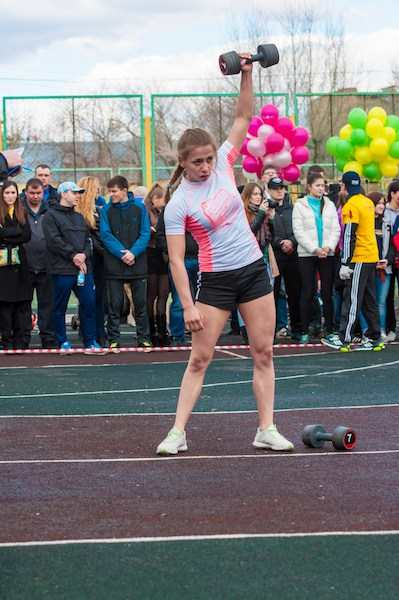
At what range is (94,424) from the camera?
9.91 meters

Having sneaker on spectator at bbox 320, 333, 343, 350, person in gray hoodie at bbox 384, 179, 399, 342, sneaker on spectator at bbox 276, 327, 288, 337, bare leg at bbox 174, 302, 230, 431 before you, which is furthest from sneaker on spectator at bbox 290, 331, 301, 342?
bare leg at bbox 174, 302, 230, 431

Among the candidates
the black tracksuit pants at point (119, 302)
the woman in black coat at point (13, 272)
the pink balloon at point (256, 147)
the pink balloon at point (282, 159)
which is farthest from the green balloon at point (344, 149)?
the woman in black coat at point (13, 272)

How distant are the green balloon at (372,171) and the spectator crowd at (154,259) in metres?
5.30

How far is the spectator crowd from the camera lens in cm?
1534

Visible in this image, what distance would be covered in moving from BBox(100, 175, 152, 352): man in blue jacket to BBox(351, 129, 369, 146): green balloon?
25.5ft

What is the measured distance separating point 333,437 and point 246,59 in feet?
8.22

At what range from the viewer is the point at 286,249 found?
1655 centimetres

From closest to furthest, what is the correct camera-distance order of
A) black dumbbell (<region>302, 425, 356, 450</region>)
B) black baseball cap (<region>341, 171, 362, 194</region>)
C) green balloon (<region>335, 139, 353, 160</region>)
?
black dumbbell (<region>302, 425, 356, 450</region>) → black baseball cap (<region>341, 171, 362, 194</region>) → green balloon (<region>335, 139, 353, 160</region>)

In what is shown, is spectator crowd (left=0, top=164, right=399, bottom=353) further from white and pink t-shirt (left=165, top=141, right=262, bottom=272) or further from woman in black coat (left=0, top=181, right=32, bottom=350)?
white and pink t-shirt (left=165, top=141, right=262, bottom=272)

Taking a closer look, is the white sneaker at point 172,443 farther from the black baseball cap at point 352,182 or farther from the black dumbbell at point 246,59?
the black baseball cap at point 352,182

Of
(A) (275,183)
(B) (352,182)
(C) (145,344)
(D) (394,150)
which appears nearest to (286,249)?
(A) (275,183)

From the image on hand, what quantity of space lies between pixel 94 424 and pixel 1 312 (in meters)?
6.32

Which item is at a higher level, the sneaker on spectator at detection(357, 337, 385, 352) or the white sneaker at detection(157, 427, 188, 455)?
the white sneaker at detection(157, 427, 188, 455)

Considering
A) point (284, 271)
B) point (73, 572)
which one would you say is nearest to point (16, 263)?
point (284, 271)
